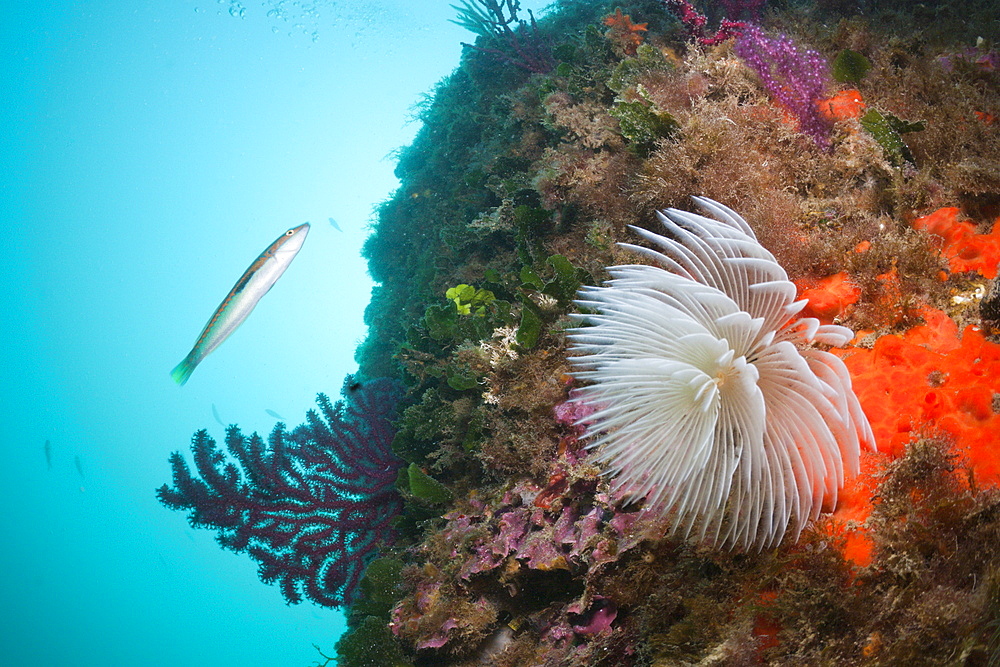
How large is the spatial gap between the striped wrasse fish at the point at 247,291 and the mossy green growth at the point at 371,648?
263 centimetres

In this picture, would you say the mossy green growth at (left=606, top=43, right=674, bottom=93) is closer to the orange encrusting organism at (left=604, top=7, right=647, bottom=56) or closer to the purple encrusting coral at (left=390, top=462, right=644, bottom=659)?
the orange encrusting organism at (left=604, top=7, right=647, bottom=56)

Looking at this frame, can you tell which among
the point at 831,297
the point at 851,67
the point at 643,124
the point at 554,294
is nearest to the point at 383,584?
the point at 554,294

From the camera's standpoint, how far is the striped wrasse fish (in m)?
4.12

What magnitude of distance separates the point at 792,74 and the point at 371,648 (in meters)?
5.17

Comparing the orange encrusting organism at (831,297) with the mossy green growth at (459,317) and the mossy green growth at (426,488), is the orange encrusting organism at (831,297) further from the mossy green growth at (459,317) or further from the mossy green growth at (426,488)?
the mossy green growth at (426,488)

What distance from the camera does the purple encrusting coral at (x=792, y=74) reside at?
316cm

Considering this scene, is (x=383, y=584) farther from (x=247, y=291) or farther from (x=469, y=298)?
(x=247, y=291)

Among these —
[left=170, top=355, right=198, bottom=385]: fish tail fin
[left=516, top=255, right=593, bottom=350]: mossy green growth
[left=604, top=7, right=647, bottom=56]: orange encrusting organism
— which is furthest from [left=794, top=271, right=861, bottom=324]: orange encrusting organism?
[left=170, top=355, right=198, bottom=385]: fish tail fin

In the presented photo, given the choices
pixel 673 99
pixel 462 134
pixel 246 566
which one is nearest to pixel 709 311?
pixel 673 99

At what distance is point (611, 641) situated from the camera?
237 cm

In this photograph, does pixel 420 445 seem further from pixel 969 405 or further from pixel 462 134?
pixel 462 134

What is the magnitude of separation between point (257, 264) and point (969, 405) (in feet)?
15.2

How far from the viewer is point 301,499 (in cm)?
525

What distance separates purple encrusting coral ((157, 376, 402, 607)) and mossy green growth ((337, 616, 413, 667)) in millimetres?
1424
